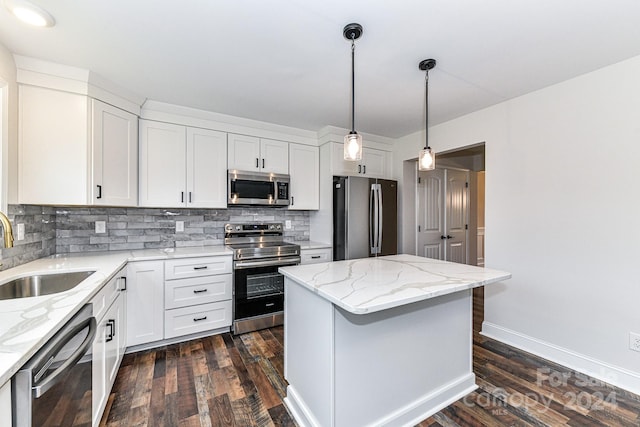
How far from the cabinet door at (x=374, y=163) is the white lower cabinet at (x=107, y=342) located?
2998 millimetres

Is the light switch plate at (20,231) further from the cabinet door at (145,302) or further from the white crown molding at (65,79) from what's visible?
the white crown molding at (65,79)

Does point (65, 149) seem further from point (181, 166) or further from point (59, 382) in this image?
point (59, 382)

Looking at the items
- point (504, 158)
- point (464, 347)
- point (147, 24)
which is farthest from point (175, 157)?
point (504, 158)

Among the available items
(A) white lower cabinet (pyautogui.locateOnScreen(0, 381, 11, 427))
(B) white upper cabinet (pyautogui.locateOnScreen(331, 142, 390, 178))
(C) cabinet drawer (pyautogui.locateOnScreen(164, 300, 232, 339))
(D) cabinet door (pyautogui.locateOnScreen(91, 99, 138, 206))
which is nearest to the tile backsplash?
(D) cabinet door (pyautogui.locateOnScreen(91, 99, 138, 206))

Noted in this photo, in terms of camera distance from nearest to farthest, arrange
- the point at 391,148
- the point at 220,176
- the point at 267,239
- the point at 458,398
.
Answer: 1. the point at 458,398
2. the point at 220,176
3. the point at 267,239
4. the point at 391,148

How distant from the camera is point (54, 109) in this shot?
2094 mm

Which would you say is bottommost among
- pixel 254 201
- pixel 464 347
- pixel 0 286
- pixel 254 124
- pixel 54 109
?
pixel 464 347

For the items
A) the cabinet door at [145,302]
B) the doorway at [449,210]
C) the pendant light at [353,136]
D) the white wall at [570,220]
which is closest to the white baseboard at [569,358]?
the white wall at [570,220]

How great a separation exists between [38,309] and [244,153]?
7.79ft

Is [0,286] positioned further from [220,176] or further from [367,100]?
[367,100]

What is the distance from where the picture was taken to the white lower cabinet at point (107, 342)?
58.4 inches

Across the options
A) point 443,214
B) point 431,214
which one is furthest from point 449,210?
point 431,214

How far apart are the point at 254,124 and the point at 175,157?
0.96m

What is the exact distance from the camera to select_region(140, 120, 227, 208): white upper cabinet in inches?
107
